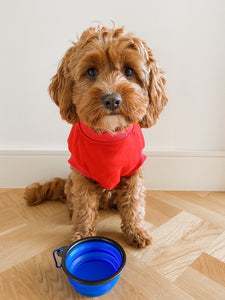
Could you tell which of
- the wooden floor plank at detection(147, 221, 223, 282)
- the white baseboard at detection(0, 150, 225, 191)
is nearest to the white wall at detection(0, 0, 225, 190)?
the white baseboard at detection(0, 150, 225, 191)

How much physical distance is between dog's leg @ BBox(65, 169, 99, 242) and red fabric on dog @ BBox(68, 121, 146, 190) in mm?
57

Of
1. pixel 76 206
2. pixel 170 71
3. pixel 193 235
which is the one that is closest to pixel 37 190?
pixel 76 206

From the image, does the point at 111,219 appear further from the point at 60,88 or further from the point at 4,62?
the point at 4,62

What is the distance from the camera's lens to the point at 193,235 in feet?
4.43

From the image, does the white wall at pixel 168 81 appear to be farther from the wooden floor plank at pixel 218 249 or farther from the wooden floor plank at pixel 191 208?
the wooden floor plank at pixel 218 249

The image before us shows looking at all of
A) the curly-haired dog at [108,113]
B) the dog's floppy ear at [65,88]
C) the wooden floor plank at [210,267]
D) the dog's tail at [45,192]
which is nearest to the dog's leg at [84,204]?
the curly-haired dog at [108,113]

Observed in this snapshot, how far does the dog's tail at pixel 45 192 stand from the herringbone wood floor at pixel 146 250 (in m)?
0.04

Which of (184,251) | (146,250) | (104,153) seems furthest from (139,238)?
(104,153)

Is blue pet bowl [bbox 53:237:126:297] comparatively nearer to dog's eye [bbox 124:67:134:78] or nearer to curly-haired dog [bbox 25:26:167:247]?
curly-haired dog [bbox 25:26:167:247]

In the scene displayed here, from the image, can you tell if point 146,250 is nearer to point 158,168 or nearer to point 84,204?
point 84,204

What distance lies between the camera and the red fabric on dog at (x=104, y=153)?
1.16 m

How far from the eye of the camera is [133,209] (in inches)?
51.6

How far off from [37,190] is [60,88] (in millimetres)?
744

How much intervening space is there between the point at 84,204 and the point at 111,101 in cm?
57
